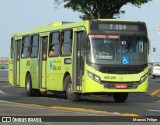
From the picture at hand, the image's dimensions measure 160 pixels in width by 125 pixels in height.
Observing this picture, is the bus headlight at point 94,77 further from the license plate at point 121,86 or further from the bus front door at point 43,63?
the bus front door at point 43,63

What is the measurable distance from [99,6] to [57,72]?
3707cm

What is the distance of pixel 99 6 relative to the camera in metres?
61.9

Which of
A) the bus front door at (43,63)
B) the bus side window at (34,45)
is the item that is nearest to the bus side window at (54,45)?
the bus front door at (43,63)

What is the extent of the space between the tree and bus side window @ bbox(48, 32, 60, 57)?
3363cm

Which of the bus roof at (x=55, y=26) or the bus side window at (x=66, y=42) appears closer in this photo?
the bus roof at (x=55, y=26)

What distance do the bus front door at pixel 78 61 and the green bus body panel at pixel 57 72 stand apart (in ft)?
0.56

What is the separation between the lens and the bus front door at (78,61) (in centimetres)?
2306

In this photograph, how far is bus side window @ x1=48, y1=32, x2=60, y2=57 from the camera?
25.4 meters

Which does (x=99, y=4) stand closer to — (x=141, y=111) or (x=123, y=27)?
(x=123, y=27)

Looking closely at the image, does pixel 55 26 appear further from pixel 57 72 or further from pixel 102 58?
pixel 102 58

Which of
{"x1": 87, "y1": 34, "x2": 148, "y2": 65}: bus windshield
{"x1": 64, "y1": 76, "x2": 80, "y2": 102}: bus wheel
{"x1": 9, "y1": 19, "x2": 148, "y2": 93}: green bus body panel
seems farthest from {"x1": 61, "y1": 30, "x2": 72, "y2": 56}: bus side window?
{"x1": 87, "y1": 34, "x2": 148, "y2": 65}: bus windshield

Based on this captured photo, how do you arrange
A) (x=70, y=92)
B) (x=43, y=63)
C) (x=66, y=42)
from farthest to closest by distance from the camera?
(x=43, y=63) → (x=66, y=42) → (x=70, y=92)

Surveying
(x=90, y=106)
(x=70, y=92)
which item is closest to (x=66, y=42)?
(x=70, y=92)

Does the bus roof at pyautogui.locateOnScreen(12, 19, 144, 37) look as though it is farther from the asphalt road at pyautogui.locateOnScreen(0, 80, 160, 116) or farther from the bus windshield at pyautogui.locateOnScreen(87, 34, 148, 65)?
the asphalt road at pyautogui.locateOnScreen(0, 80, 160, 116)
